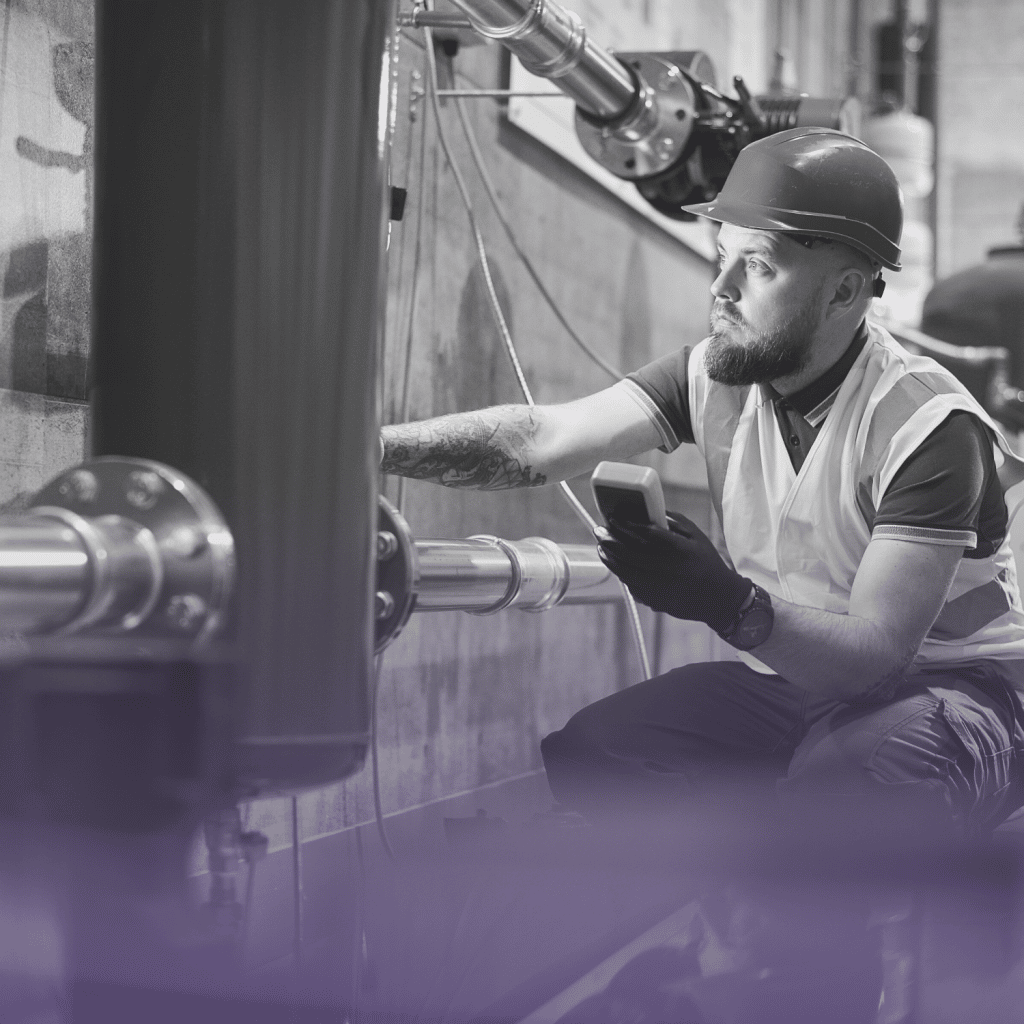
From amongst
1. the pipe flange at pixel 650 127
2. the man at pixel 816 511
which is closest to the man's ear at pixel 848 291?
the man at pixel 816 511

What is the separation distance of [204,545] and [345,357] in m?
0.16

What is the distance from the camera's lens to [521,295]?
2506 millimetres

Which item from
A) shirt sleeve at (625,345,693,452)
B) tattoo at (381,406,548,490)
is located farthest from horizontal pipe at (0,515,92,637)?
shirt sleeve at (625,345,693,452)

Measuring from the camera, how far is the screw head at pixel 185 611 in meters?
0.78

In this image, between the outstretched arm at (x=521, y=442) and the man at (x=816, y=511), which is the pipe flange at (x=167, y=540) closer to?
the man at (x=816, y=511)

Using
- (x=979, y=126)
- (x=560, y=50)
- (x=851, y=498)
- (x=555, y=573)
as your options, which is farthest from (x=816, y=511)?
(x=979, y=126)

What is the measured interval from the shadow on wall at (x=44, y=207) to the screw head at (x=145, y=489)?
601mm

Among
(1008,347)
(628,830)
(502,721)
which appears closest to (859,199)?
(628,830)

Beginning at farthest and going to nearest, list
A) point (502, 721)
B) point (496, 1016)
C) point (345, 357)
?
1. point (502, 721)
2. point (345, 357)
3. point (496, 1016)

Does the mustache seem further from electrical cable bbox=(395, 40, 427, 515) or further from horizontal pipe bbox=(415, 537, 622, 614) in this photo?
electrical cable bbox=(395, 40, 427, 515)

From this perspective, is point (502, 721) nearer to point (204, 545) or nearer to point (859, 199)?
point (859, 199)

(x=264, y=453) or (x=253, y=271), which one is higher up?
(x=253, y=271)

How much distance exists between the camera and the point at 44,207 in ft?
4.49

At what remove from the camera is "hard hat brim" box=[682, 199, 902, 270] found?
1.56 meters
